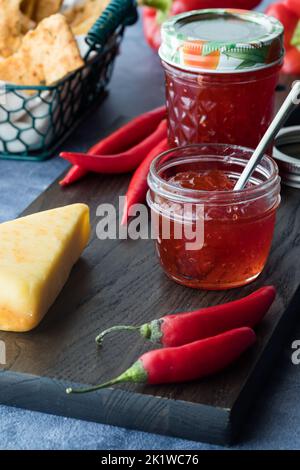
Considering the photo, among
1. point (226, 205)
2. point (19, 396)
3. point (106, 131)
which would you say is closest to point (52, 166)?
point (106, 131)

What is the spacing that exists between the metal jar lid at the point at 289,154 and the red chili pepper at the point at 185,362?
72cm

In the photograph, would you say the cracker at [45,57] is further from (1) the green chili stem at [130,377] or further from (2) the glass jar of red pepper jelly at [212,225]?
(1) the green chili stem at [130,377]

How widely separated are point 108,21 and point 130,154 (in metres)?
0.40

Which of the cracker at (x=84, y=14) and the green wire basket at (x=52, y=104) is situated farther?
the cracker at (x=84, y=14)

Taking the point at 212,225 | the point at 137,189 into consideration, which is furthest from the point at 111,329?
the point at 137,189

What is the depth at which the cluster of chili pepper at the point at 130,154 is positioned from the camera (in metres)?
2.17

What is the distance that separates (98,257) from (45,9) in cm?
94

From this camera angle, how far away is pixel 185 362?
150 centimetres

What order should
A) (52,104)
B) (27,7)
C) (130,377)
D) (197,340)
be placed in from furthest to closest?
(27,7)
(52,104)
(197,340)
(130,377)

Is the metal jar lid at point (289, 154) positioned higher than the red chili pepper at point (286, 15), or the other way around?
the metal jar lid at point (289, 154)

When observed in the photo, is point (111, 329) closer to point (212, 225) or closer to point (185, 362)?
point (185, 362)

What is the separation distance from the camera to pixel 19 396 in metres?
1.55

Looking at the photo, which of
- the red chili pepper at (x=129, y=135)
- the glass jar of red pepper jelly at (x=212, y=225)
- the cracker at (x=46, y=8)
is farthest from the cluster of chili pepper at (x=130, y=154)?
the cracker at (x=46, y=8)

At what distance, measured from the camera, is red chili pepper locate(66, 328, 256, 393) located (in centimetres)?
148
